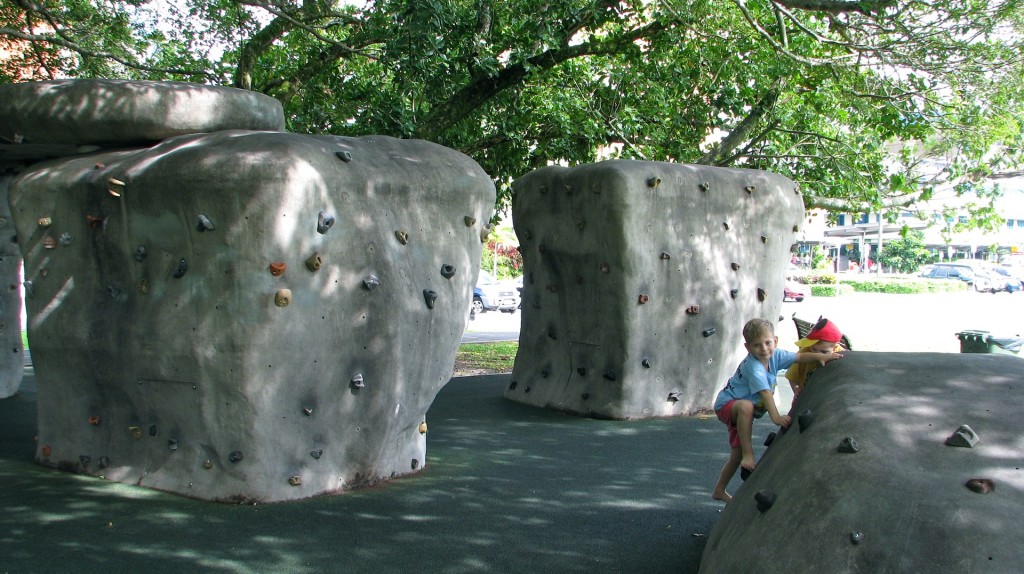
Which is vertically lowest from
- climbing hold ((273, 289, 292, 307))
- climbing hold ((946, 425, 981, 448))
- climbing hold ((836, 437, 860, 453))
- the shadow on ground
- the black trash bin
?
the shadow on ground

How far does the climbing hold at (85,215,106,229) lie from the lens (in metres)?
6.05

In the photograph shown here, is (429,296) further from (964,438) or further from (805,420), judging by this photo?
(964,438)

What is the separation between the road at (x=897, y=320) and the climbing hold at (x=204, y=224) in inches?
375

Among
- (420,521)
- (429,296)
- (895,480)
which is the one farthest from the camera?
(429,296)

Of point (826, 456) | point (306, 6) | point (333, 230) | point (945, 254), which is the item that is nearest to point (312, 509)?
point (333, 230)

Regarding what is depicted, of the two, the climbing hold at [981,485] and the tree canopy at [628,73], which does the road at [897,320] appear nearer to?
the tree canopy at [628,73]

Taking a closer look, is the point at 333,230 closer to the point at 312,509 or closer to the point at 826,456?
the point at 312,509

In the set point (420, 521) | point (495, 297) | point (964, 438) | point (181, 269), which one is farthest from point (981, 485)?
point (495, 297)

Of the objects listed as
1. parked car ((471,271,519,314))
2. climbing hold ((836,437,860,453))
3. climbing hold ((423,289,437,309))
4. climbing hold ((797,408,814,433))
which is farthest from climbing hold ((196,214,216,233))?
parked car ((471,271,519,314))

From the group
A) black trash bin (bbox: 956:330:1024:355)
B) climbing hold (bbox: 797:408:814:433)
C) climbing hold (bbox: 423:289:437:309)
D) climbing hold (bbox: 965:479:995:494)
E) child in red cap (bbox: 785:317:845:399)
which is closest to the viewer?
climbing hold (bbox: 965:479:995:494)

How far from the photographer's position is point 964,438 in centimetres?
337

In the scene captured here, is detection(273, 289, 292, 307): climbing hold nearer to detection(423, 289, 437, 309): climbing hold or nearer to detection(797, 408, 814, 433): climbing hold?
detection(423, 289, 437, 309): climbing hold

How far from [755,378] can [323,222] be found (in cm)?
278

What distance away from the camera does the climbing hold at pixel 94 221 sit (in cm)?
605
